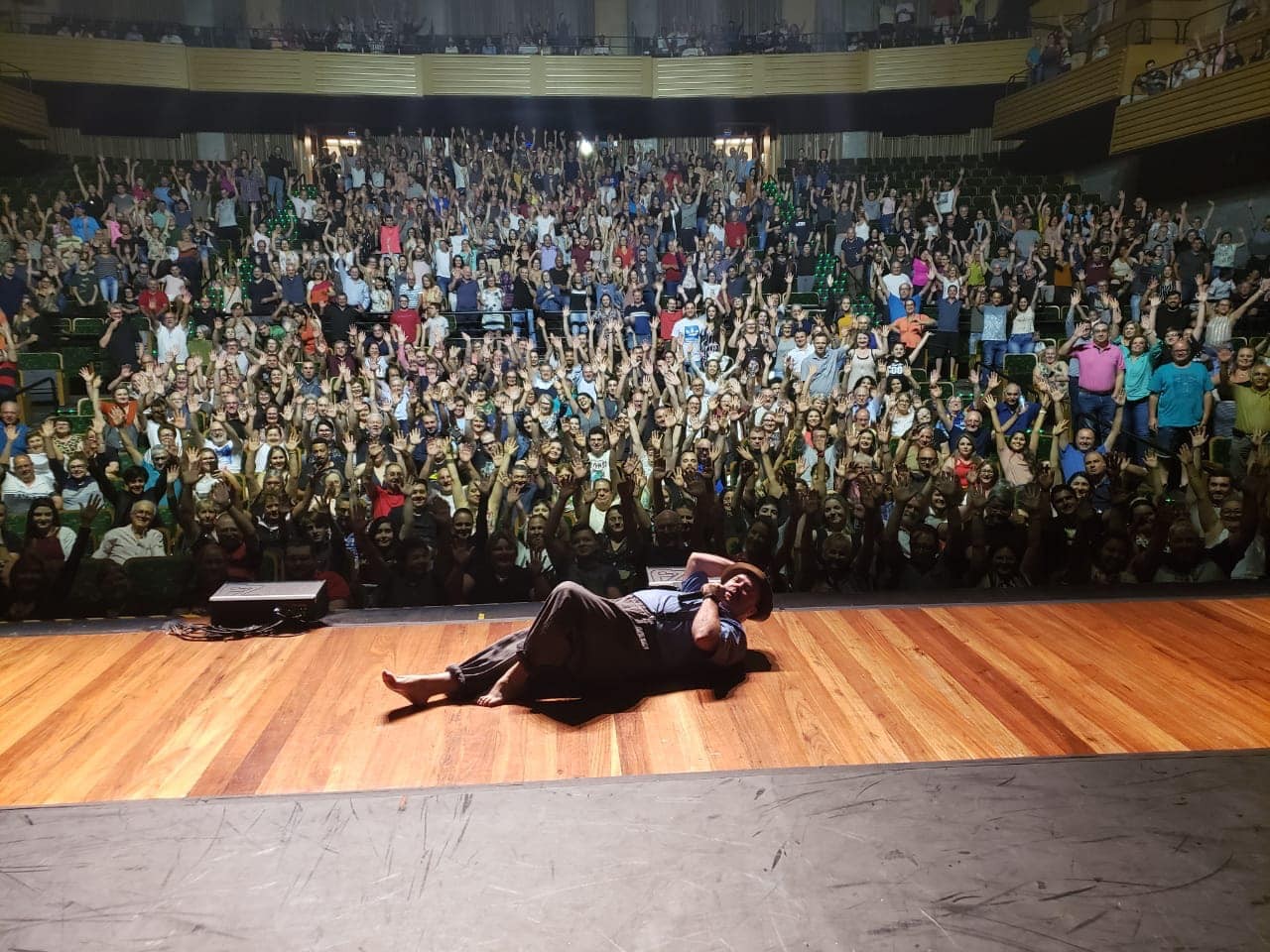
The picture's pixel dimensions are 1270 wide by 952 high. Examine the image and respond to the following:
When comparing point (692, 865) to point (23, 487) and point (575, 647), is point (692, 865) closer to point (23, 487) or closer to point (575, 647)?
point (575, 647)

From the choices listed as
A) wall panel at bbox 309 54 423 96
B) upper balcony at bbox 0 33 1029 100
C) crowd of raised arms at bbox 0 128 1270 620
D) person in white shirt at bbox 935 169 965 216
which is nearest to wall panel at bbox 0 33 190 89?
upper balcony at bbox 0 33 1029 100

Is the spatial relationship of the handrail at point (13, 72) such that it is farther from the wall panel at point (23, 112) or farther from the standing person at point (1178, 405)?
the standing person at point (1178, 405)

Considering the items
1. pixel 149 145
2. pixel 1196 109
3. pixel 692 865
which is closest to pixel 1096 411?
pixel 1196 109

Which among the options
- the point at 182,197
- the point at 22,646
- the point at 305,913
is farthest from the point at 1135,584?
the point at 182,197

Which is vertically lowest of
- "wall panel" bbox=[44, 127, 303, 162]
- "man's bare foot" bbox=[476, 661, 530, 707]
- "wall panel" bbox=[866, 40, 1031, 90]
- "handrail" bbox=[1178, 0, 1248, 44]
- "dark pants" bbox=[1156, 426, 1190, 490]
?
"man's bare foot" bbox=[476, 661, 530, 707]

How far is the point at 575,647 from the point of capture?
10.00 feet

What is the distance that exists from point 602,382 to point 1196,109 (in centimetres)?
502

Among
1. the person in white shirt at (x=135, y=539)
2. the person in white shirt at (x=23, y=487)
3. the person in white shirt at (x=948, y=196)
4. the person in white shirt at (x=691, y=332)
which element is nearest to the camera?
the person in white shirt at (x=135, y=539)

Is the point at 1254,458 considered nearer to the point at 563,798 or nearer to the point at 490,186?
the point at 563,798

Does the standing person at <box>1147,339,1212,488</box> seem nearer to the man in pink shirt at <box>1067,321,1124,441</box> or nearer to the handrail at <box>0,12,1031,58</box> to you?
the man in pink shirt at <box>1067,321,1124,441</box>

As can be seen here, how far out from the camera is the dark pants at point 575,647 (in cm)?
300

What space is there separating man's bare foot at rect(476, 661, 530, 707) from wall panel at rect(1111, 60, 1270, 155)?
20.2ft

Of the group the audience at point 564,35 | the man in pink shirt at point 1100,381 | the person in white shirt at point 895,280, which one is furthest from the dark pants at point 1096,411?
the audience at point 564,35

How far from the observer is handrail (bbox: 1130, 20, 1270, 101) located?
21.8ft
